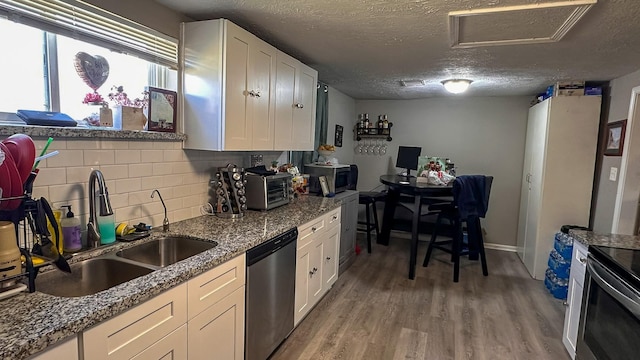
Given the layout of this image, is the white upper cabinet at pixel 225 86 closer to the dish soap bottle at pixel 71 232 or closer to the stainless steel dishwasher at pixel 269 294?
the stainless steel dishwasher at pixel 269 294

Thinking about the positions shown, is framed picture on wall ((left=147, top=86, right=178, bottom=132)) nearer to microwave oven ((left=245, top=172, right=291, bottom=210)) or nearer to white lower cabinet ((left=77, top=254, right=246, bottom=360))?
microwave oven ((left=245, top=172, right=291, bottom=210))

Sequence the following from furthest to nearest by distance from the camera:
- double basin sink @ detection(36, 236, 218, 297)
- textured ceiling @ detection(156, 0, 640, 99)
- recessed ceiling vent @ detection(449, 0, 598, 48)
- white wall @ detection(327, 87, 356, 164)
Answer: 1. white wall @ detection(327, 87, 356, 164)
2. textured ceiling @ detection(156, 0, 640, 99)
3. recessed ceiling vent @ detection(449, 0, 598, 48)
4. double basin sink @ detection(36, 236, 218, 297)

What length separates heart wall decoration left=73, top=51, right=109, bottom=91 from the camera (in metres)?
1.66

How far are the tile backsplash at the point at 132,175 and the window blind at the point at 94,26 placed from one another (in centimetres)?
50

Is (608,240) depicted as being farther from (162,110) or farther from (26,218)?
(26,218)

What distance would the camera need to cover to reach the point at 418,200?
3.76 m

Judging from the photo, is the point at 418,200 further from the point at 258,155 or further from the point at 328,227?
the point at 258,155

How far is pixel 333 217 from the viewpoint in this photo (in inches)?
121

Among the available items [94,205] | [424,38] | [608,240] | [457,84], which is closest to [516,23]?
[424,38]

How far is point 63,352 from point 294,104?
2309 millimetres

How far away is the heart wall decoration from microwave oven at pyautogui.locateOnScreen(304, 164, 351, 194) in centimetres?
223

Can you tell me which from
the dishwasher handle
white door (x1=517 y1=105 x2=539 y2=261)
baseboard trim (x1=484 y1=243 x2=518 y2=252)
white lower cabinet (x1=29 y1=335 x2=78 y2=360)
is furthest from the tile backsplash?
baseboard trim (x1=484 y1=243 x2=518 y2=252)

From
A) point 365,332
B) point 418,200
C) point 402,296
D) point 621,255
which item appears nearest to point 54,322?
point 365,332

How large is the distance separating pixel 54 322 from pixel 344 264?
3.03 meters
